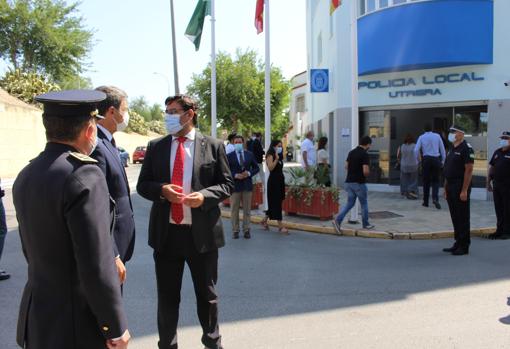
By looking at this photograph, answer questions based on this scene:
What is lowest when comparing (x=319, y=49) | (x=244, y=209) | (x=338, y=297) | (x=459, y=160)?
(x=338, y=297)

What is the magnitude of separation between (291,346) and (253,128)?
97.4 feet

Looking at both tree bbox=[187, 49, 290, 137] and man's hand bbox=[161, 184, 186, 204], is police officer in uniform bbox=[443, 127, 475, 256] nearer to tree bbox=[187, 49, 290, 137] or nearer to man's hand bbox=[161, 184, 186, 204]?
man's hand bbox=[161, 184, 186, 204]

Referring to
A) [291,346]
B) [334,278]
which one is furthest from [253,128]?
[291,346]

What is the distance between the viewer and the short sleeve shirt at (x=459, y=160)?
7387mm

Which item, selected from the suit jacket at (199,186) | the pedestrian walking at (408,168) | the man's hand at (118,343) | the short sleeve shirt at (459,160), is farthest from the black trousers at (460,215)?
the man's hand at (118,343)

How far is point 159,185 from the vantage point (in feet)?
11.8

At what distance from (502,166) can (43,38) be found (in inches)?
1387

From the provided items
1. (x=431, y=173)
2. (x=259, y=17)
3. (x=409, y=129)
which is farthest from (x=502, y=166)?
(x=259, y=17)

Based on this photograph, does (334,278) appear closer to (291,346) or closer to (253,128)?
(291,346)

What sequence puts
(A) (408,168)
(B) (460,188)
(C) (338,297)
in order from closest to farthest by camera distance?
(C) (338,297)
(B) (460,188)
(A) (408,168)

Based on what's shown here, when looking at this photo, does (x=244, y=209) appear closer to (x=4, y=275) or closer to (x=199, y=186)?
(x=4, y=275)

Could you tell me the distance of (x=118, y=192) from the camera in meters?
3.07

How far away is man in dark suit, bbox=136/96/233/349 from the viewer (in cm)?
361

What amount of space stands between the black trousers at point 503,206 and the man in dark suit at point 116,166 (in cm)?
750
